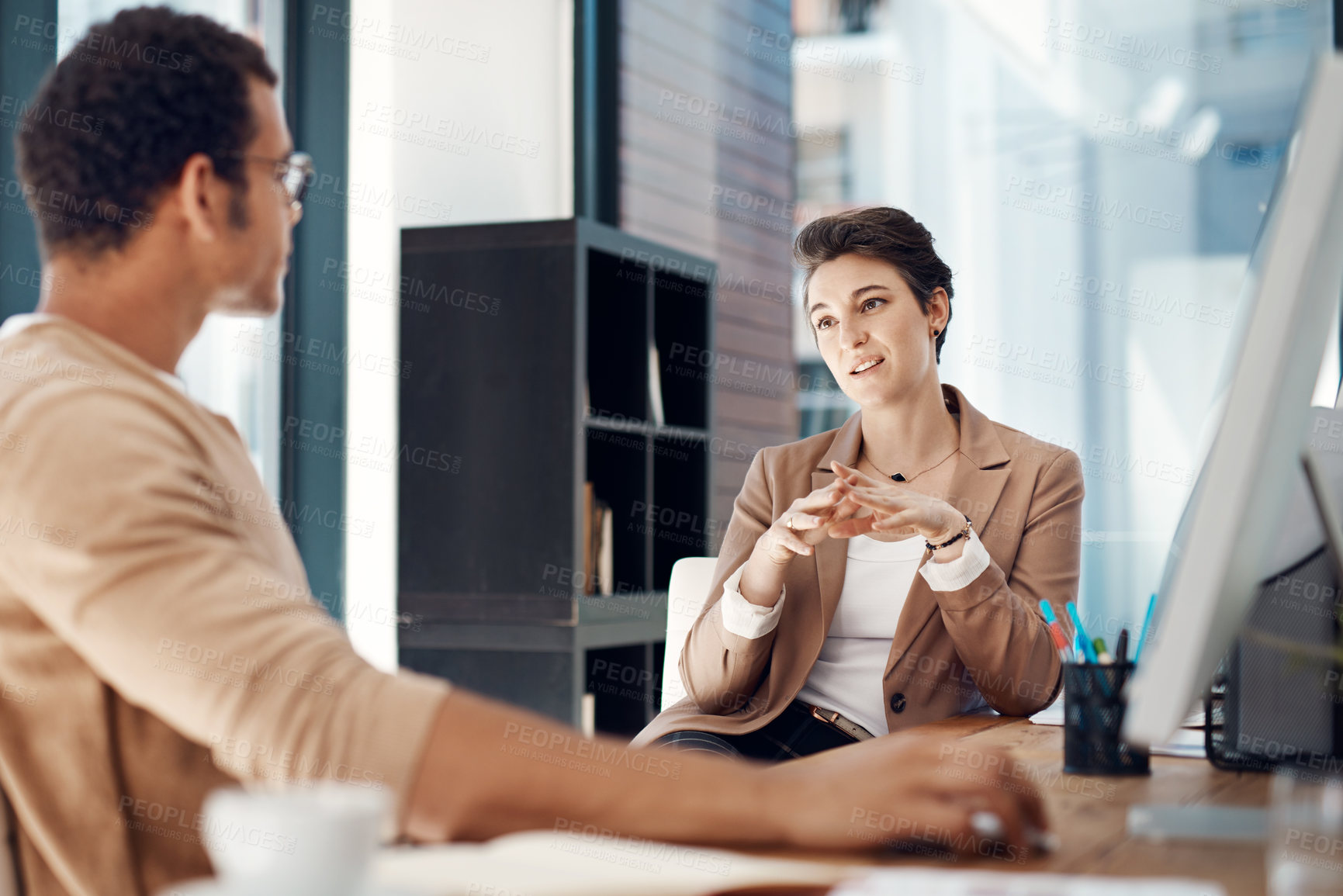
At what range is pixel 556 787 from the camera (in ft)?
2.76

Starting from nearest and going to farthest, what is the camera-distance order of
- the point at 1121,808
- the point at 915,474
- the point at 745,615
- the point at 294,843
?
the point at 294,843, the point at 1121,808, the point at 745,615, the point at 915,474

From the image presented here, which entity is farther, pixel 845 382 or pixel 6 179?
pixel 6 179

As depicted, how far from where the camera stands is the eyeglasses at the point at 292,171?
3.62 feet

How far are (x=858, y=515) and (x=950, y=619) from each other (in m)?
0.21

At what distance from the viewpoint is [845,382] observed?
2350 mm

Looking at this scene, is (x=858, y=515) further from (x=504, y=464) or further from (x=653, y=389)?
(x=653, y=389)

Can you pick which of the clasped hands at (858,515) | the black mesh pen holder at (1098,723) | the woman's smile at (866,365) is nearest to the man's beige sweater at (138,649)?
the black mesh pen holder at (1098,723)

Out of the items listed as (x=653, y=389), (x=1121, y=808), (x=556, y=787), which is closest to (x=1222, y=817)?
(x=1121, y=808)

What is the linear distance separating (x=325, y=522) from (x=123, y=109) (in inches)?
102

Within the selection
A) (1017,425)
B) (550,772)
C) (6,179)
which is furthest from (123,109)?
(1017,425)

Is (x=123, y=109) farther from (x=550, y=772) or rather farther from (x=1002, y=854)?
(x=1002, y=854)

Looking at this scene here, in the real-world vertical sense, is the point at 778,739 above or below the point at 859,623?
below

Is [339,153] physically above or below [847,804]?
above

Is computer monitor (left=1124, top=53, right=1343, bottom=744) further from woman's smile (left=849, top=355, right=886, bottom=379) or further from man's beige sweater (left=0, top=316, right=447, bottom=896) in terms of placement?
woman's smile (left=849, top=355, right=886, bottom=379)
